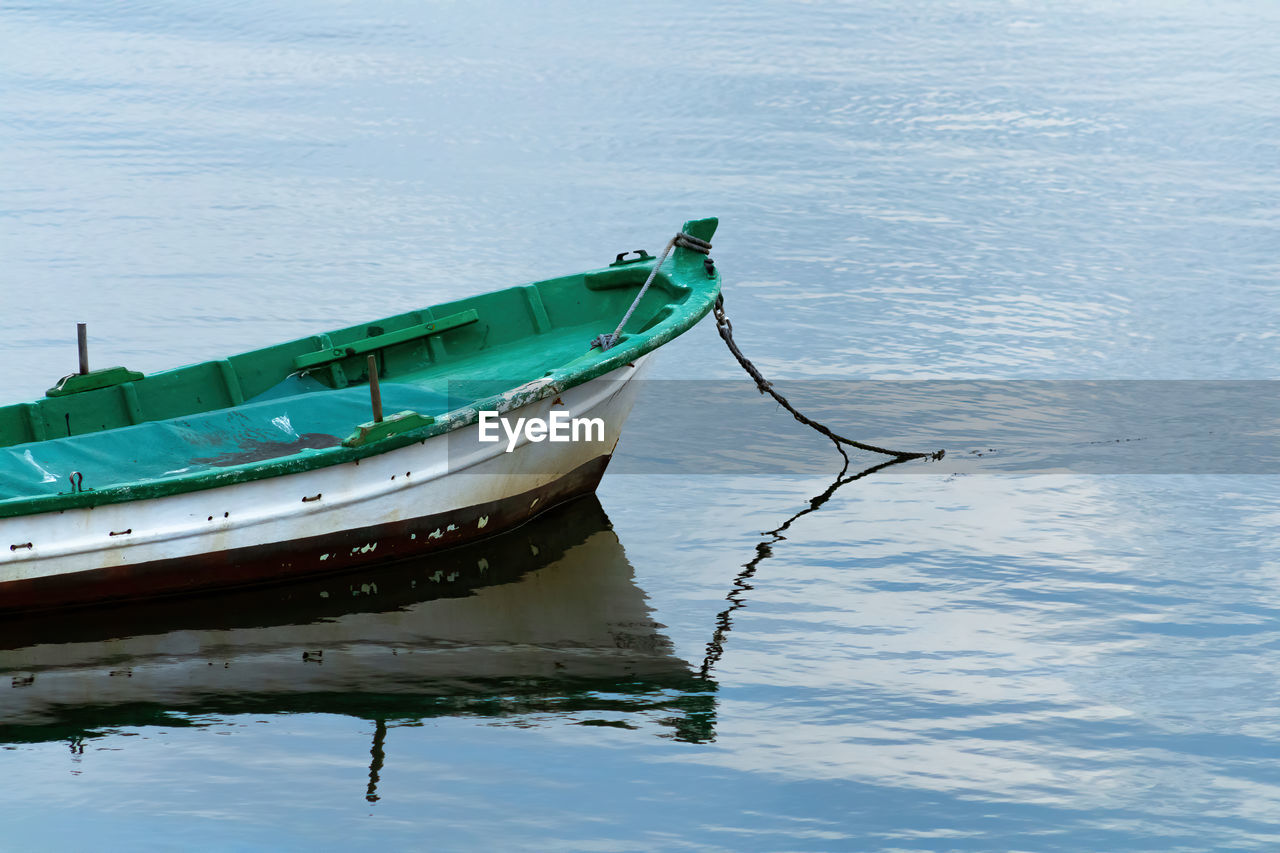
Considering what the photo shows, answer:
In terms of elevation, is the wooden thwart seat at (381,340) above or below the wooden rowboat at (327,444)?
above

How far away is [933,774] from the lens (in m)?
7.75

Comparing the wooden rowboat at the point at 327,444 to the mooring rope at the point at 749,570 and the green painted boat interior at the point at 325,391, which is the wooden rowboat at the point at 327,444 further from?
the mooring rope at the point at 749,570

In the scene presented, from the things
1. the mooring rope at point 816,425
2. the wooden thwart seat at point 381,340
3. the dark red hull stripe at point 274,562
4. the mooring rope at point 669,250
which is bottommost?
the dark red hull stripe at point 274,562

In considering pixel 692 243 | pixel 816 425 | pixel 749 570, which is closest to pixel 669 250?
pixel 692 243

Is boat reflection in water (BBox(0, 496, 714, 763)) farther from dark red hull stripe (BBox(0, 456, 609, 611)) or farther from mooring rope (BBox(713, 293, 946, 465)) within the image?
mooring rope (BBox(713, 293, 946, 465))

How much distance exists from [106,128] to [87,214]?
18.8 feet

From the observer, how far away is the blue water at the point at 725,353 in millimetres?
7617

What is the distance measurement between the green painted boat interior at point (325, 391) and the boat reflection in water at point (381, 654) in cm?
93

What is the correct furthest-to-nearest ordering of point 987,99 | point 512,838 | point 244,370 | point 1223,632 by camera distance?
point 987,99
point 244,370
point 1223,632
point 512,838

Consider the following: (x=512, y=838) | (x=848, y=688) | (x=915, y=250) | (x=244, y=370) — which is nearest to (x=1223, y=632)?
(x=848, y=688)

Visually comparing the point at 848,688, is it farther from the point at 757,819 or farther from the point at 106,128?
the point at 106,128

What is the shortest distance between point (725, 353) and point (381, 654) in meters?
7.39

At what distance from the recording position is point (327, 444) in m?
10.4

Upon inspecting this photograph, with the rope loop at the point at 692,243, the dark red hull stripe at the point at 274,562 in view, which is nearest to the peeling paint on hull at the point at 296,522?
the dark red hull stripe at the point at 274,562
